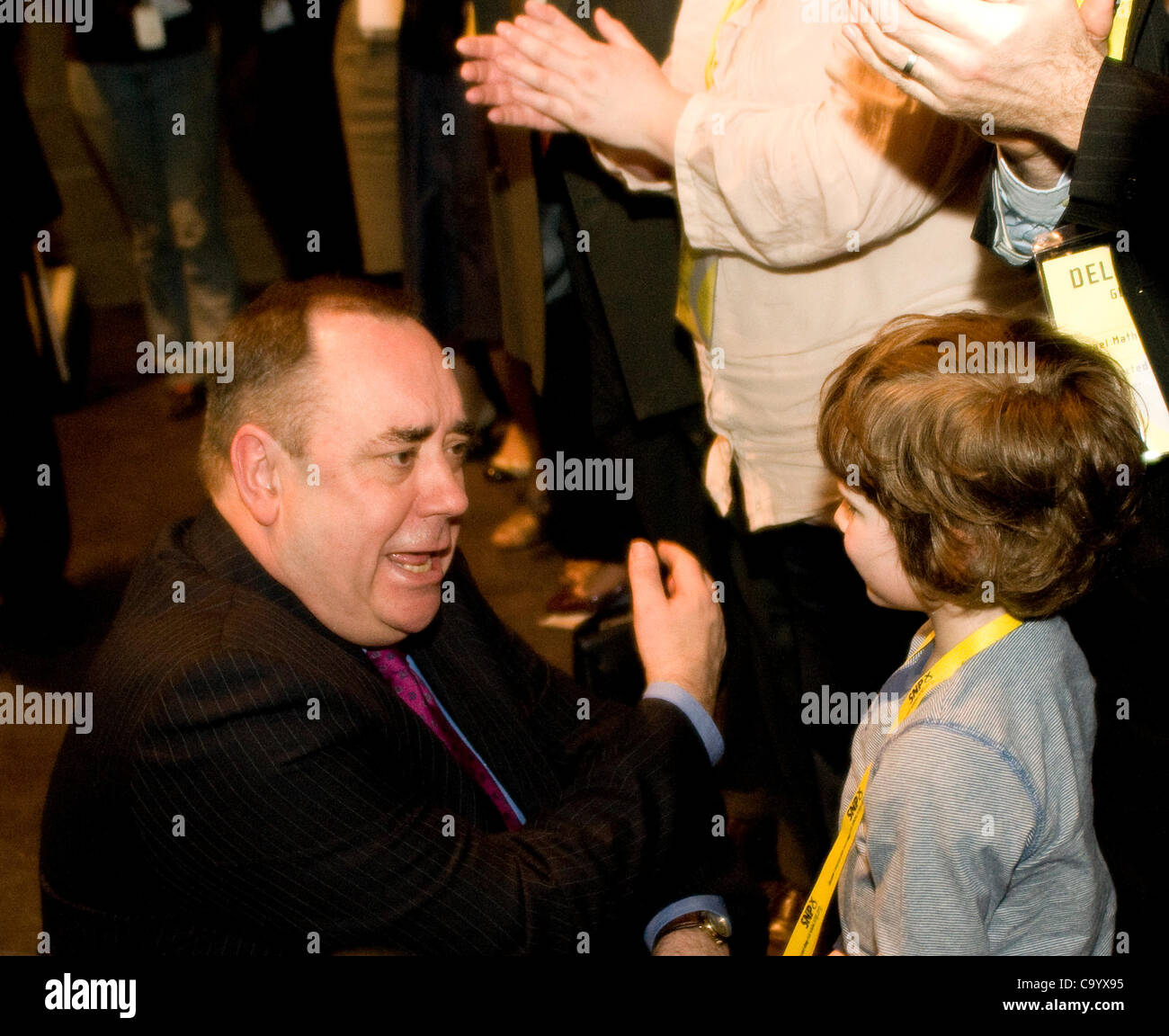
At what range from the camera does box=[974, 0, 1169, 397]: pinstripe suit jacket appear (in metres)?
1.24

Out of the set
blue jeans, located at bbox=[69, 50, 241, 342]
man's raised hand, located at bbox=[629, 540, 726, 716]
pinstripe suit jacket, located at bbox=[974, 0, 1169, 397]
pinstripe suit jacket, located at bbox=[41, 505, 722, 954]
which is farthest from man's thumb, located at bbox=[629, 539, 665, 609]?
blue jeans, located at bbox=[69, 50, 241, 342]

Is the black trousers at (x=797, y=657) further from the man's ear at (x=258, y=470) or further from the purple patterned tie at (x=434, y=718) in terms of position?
the man's ear at (x=258, y=470)

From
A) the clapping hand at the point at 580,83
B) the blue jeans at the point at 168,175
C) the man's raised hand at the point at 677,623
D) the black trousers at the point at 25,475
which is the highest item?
the blue jeans at the point at 168,175

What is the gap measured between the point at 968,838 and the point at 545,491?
245 centimetres

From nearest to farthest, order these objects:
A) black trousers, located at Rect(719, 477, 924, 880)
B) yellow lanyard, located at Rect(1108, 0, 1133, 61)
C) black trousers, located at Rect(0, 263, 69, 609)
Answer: yellow lanyard, located at Rect(1108, 0, 1133, 61)
black trousers, located at Rect(719, 477, 924, 880)
black trousers, located at Rect(0, 263, 69, 609)

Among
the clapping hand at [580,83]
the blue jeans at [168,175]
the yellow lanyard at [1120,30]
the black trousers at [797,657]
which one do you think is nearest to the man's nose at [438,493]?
the clapping hand at [580,83]

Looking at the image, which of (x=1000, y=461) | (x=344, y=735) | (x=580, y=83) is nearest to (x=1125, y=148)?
(x=1000, y=461)

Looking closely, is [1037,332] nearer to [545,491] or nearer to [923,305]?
[923,305]

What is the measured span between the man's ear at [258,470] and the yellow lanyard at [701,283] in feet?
2.37

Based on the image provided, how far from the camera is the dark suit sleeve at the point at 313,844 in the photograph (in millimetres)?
1266

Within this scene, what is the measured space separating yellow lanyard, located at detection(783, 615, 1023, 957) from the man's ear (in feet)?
2.49

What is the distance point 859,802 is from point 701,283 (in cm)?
86

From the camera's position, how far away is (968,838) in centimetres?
120

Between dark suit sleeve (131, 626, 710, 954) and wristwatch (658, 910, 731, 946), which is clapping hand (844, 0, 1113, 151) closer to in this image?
dark suit sleeve (131, 626, 710, 954)
